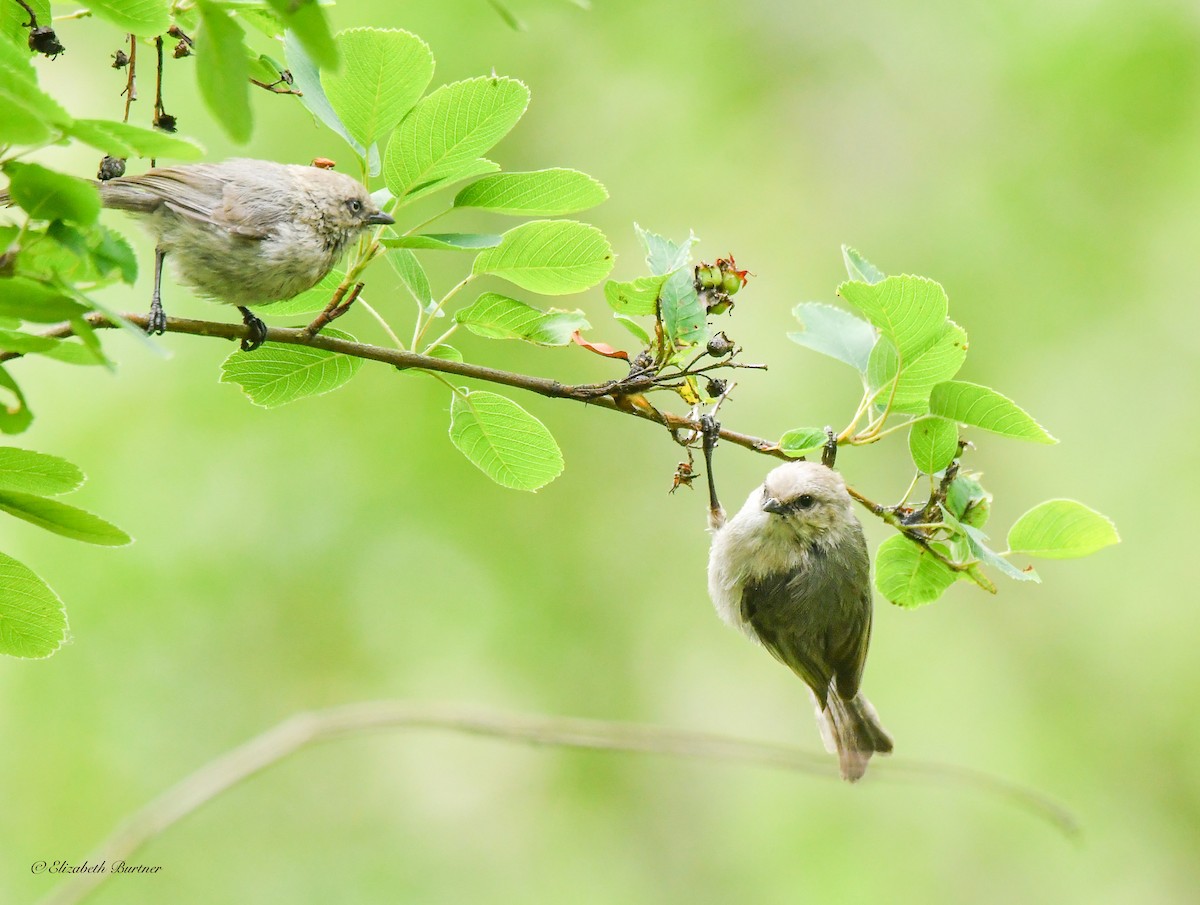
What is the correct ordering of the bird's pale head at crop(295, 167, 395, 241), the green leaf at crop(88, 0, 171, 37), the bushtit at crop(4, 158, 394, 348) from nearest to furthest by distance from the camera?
1. the green leaf at crop(88, 0, 171, 37)
2. the bushtit at crop(4, 158, 394, 348)
3. the bird's pale head at crop(295, 167, 395, 241)

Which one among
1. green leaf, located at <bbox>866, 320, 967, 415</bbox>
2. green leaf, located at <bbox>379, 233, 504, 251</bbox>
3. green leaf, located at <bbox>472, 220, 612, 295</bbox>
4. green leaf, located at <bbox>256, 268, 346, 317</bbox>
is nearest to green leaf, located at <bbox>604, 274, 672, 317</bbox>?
green leaf, located at <bbox>472, 220, 612, 295</bbox>

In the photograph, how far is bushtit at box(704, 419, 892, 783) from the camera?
13.2 feet

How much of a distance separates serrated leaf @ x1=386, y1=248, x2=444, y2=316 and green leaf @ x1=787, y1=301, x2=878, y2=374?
847 mm

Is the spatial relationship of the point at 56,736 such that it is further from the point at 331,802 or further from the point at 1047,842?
the point at 1047,842

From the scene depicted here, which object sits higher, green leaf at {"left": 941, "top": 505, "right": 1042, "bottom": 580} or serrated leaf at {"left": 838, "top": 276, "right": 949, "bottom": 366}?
serrated leaf at {"left": 838, "top": 276, "right": 949, "bottom": 366}

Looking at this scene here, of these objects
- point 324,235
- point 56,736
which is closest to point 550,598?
point 56,736

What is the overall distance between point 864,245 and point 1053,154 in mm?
1682

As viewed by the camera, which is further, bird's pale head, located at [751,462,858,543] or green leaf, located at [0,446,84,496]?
bird's pale head, located at [751,462,858,543]

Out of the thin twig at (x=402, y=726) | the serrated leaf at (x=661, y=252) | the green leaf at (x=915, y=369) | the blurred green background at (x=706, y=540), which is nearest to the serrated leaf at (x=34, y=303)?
the serrated leaf at (x=661, y=252)

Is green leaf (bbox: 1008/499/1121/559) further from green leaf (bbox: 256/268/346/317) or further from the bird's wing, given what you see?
green leaf (bbox: 256/268/346/317)

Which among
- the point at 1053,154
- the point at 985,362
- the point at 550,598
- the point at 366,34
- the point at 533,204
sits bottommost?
the point at 550,598

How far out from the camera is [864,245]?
8688mm

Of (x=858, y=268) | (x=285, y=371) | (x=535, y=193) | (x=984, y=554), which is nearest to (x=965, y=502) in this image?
(x=984, y=554)

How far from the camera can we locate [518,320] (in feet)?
7.63
